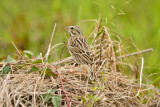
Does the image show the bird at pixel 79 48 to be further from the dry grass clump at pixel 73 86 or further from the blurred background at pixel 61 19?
the blurred background at pixel 61 19

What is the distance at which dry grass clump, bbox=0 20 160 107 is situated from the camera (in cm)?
469

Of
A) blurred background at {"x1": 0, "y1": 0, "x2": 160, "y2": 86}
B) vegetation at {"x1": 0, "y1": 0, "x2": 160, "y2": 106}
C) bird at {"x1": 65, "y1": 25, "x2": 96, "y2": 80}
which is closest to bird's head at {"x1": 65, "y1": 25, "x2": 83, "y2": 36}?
bird at {"x1": 65, "y1": 25, "x2": 96, "y2": 80}

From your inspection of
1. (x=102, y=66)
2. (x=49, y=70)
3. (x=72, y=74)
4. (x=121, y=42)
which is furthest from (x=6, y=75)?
(x=121, y=42)

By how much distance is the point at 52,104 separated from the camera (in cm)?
471

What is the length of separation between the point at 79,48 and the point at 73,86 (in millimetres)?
1316

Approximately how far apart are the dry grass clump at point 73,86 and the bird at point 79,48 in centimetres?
15

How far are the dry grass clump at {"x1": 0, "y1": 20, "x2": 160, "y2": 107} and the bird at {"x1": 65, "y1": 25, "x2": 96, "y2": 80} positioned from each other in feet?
0.51

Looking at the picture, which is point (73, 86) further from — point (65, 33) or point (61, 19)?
point (61, 19)

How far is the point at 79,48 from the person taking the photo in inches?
245

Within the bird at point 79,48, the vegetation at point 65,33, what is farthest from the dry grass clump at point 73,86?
the bird at point 79,48

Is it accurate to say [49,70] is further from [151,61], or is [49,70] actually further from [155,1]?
[155,1]

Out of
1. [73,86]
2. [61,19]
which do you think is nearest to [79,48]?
[73,86]

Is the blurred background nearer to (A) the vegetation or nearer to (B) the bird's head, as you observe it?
(A) the vegetation

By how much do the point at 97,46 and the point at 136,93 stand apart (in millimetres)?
1413
